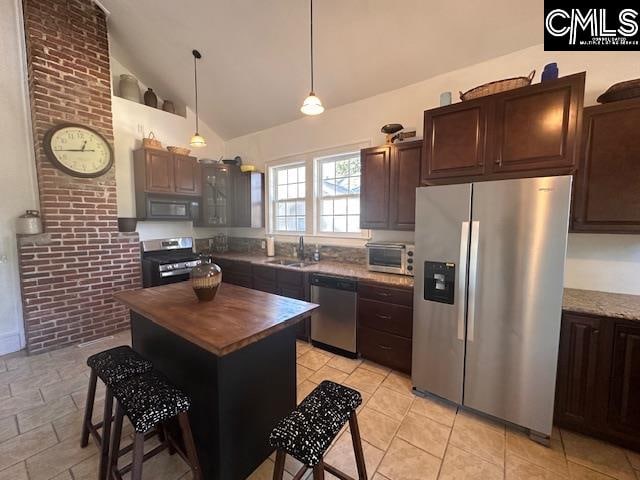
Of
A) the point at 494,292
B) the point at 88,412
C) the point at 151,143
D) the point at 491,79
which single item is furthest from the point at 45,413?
the point at 491,79

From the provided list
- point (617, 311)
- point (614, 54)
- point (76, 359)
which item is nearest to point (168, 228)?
point (76, 359)

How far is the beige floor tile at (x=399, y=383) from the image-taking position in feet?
7.64

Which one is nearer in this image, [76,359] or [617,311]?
[617,311]

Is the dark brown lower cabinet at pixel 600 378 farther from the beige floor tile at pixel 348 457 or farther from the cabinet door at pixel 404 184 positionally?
the cabinet door at pixel 404 184

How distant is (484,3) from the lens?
82.4 inches

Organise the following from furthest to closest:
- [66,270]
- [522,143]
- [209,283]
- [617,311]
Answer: [66,270] → [522,143] → [209,283] → [617,311]

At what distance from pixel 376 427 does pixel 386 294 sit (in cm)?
107

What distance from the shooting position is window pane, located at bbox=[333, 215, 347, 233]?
144 inches

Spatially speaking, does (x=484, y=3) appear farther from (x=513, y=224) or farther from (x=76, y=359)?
(x=76, y=359)

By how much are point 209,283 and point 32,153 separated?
9.97 ft

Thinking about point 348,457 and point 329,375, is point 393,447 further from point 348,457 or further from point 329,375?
point 329,375

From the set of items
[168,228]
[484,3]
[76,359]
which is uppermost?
[484,3]

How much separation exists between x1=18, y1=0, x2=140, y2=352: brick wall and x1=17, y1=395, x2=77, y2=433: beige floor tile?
1.24m

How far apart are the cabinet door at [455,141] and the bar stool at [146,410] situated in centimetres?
232
